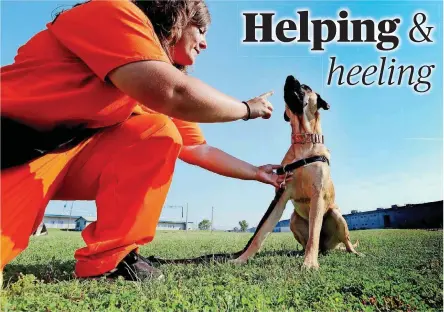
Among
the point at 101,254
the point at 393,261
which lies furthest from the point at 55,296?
the point at 393,261

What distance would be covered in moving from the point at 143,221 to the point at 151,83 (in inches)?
41.7

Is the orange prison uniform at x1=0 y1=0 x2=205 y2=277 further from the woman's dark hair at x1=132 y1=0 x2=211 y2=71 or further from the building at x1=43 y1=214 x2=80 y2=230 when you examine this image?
the building at x1=43 y1=214 x2=80 y2=230

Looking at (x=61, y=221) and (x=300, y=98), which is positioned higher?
(x=300, y=98)

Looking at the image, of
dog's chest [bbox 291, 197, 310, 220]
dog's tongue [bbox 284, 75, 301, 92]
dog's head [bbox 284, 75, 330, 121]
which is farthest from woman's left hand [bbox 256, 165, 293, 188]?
dog's tongue [bbox 284, 75, 301, 92]

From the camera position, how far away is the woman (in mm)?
1649

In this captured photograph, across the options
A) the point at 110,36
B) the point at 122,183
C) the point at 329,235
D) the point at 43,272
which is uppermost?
the point at 110,36

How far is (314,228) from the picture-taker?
352 cm

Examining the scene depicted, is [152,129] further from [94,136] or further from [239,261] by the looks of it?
[239,261]

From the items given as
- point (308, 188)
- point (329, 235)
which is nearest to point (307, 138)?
point (308, 188)

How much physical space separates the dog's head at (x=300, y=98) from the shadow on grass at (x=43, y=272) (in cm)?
302

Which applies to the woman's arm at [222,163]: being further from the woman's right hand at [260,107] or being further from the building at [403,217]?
the building at [403,217]

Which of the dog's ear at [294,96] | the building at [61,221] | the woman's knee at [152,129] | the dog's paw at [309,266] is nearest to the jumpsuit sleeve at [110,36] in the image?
the woman's knee at [152,129]

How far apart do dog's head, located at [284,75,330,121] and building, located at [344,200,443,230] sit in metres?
16.9

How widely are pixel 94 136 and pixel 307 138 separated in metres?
2.47
